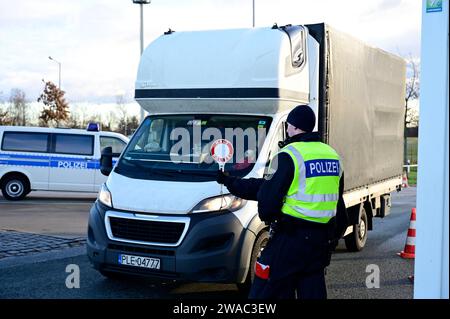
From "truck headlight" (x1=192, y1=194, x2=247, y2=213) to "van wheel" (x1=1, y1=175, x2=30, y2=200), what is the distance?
1134 centimetres

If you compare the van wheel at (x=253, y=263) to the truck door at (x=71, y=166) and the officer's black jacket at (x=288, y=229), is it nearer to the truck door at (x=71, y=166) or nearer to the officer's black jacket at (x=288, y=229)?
the officer's black jacket at (x=288, y=229)

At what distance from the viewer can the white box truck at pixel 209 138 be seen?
573cm

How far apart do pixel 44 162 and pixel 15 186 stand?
1.07 m

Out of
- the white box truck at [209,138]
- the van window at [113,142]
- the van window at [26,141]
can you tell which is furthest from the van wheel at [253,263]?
the van window at [26,141]

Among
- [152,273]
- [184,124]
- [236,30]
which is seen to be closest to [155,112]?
[184,124]

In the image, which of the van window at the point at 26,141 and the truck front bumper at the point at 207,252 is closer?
the truck front bumper at the point at 207,252

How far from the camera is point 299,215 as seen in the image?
4207mm

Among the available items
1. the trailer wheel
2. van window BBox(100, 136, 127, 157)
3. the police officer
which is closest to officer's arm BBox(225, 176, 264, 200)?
the police officer

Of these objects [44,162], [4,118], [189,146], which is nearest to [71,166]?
[44,162]

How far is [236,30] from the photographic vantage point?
6.92 metres

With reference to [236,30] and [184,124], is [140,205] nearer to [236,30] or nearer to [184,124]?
[184,124]

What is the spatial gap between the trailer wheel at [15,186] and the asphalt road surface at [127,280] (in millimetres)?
4182

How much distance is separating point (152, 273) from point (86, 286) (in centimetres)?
141

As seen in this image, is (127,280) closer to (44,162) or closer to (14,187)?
(44,162)
